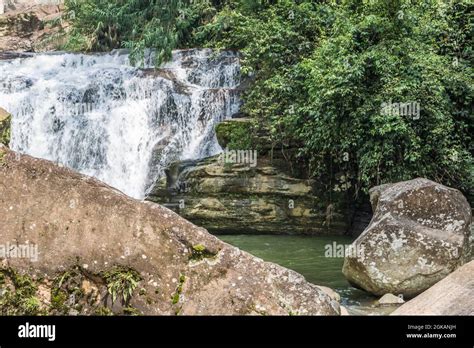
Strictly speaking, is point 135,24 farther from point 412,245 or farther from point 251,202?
point 412,245

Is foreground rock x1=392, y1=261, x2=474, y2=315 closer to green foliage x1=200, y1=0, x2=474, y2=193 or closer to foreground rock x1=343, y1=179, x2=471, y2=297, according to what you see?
foreground rock x1=343, y1=179, x2=471, y2=297

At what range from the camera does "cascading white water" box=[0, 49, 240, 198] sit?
16953 mm

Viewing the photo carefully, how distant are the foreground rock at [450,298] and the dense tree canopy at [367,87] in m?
7.45

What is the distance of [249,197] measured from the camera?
49.7 ft

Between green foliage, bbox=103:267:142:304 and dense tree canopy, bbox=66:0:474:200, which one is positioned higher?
dense tree canopy, bbox=66:0:474:200

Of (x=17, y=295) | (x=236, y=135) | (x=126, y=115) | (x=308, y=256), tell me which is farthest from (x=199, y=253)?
(x=126, y=115)

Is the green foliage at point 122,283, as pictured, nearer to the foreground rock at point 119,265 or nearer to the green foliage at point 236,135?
the foreground rock at point 119,265

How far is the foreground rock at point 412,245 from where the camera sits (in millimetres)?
8539

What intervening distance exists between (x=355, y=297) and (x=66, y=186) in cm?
525

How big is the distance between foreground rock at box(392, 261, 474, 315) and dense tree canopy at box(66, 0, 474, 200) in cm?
745

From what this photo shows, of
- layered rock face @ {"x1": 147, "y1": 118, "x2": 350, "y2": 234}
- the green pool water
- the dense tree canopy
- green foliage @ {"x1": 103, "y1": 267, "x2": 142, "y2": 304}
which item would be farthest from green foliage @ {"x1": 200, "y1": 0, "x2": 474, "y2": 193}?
green foliage @ {"x1": 103, "y1": 267, "x2": 142, "y2": 304}

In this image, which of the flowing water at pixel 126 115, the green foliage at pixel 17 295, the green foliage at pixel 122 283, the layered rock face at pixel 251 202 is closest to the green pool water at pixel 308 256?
the layered rock face at pixel 251 202

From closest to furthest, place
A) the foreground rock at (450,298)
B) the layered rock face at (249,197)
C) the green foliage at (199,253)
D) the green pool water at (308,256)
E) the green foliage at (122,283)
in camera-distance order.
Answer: the foreground rock at (450,298) → the green foliage at (122,283) → the green foliage at (199,253) → the green pool water at (308,256) → the layered rock face at (249,197)

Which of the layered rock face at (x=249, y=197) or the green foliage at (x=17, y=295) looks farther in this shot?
the layered rock face at (x=249, y=197)
